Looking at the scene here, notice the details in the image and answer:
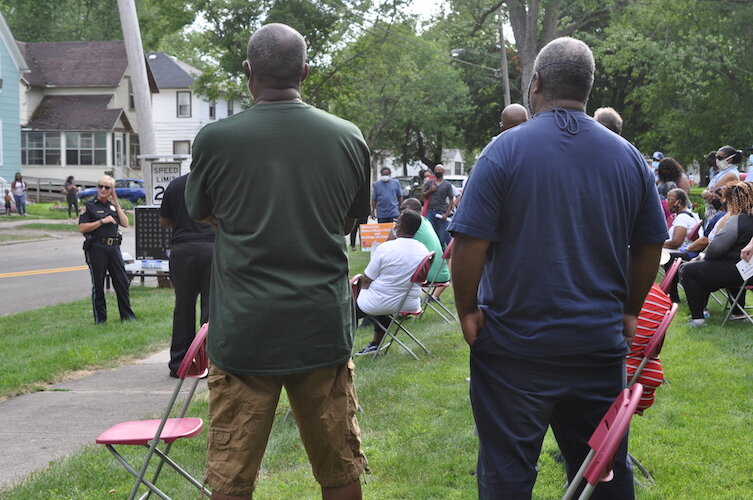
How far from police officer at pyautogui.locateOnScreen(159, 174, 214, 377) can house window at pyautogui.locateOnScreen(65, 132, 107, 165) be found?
4250 cm

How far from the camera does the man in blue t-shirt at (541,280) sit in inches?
115

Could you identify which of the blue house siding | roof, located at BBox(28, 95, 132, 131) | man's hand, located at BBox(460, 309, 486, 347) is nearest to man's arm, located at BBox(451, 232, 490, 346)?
man's hand, located at BBox(460, 309, 486, 347)

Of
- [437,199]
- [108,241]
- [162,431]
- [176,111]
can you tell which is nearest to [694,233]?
[437,199]

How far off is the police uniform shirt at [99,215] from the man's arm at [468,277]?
8131mm

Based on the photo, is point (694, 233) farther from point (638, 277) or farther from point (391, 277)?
point (638, 277)

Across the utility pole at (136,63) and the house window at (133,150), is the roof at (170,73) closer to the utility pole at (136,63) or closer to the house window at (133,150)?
the house window at (133,150)

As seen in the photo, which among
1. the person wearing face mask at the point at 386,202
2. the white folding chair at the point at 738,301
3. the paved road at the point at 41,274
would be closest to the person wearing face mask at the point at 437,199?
the person wearing face mask at the point at 386,202

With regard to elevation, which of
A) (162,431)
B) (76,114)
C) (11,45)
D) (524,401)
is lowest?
(162,431)

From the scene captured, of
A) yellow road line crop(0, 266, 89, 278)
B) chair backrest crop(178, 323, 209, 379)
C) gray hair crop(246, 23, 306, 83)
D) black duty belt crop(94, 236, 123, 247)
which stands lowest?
yellow road line crop(0, 266, 89, 278)

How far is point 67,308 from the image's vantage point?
12570 mm

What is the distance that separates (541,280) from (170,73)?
2239 inches

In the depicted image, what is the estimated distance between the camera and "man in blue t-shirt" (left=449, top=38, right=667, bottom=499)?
292 cm

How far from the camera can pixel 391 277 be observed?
842cm

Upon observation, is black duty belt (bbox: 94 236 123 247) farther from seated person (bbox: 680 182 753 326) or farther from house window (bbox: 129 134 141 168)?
house window (bbox: 129 134 141 168)
